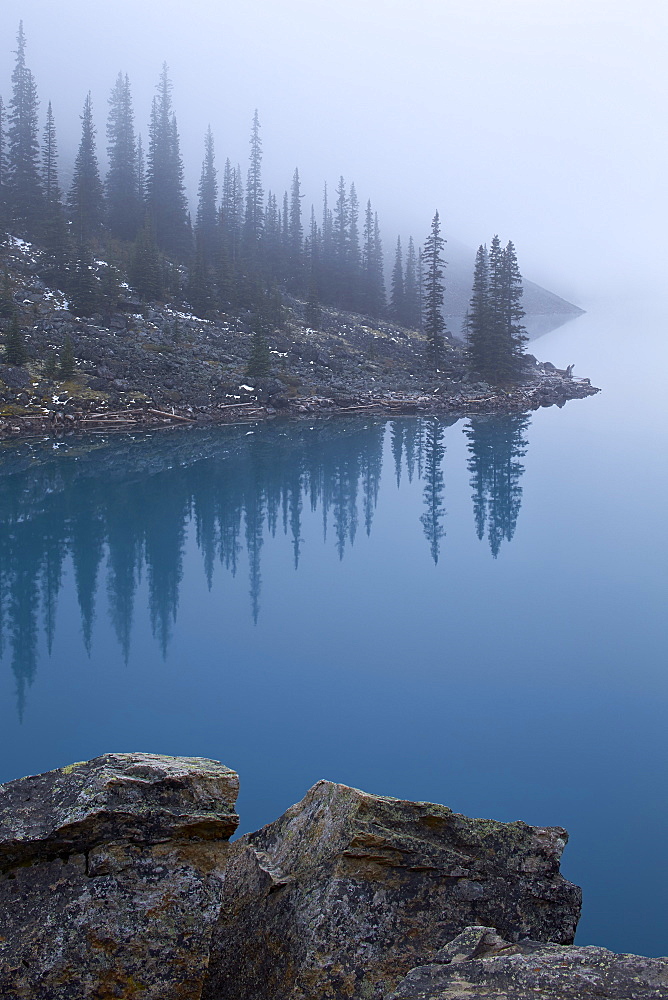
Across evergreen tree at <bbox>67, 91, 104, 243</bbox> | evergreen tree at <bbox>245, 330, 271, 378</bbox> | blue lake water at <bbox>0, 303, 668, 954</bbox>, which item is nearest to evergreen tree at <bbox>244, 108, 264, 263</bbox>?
evergreen tree at <bbox>67, 91, 104, 243</bbox>

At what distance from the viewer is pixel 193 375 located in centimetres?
5425

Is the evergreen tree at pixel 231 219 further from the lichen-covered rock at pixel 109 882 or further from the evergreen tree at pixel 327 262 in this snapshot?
the lichen-covered rock at pixel 109 882

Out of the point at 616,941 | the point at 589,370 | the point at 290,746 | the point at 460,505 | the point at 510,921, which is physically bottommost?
the point at 616,941

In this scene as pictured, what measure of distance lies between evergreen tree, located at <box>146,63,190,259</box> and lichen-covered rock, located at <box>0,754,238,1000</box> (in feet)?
273

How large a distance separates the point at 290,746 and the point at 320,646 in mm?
4793

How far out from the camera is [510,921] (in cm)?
569

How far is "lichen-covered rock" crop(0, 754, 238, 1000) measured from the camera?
183 inches

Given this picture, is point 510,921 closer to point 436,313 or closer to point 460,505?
point 460,505

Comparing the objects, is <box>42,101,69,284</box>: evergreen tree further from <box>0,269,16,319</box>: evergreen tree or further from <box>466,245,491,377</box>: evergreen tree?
<box>466,245,491,377</box>: evergreen tree

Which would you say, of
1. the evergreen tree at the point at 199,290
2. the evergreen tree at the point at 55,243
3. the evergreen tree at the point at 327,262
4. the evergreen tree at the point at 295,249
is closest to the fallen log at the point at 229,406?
the evergreen tree at the point at 199,290

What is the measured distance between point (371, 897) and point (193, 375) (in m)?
51.4

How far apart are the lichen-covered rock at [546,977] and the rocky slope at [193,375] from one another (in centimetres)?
4355

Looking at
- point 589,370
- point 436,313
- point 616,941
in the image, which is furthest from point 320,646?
point 589,370

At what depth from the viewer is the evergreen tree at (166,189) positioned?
83.9m
